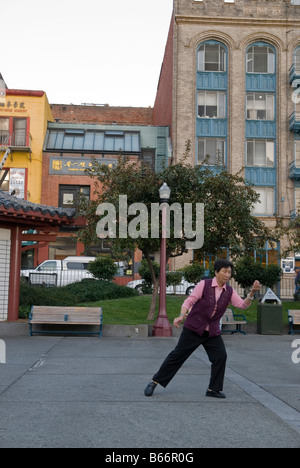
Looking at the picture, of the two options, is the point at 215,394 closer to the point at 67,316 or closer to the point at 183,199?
the point at 67,316

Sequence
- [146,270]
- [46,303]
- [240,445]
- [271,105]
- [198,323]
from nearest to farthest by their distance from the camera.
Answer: [240,445] → [198,323] → [46,303] → [146,270] → [271,105]

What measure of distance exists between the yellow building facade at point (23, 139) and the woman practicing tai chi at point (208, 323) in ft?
99.1

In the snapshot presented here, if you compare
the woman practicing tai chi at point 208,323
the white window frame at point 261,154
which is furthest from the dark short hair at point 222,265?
the white window frame at point 261,154

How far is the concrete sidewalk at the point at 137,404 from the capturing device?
427 centimetres

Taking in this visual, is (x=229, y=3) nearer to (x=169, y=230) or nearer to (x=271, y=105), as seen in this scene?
(x=271, y=105)

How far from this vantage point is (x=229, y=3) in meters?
35.1

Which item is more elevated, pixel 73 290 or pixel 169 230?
pixel 169 230

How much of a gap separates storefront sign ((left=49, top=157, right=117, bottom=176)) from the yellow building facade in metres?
0.95

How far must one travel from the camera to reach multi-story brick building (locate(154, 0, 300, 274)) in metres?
33.8

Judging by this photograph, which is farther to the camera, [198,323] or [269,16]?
[269,16]

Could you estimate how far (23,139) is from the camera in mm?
35875
